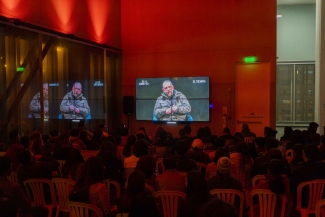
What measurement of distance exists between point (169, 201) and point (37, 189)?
1.69 m

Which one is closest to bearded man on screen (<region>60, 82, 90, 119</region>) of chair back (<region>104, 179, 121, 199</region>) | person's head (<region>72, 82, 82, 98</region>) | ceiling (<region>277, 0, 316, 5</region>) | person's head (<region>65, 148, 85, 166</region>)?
person's head (<region>72, 82, 82, 98</region>)

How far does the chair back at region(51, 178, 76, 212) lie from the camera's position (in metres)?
4.11

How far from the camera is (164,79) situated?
11562 millimetres

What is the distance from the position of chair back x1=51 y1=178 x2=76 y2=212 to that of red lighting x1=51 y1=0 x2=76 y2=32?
5.80 m

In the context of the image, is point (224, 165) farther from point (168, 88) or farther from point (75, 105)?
point (168, 88)

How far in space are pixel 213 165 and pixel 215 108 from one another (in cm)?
675

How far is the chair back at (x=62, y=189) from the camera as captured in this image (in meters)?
4.11

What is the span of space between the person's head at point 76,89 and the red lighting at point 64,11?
1.55m

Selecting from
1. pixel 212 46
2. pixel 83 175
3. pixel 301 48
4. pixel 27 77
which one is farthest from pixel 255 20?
pixel 83 175

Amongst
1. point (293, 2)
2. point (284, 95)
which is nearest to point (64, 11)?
point (293, 2)

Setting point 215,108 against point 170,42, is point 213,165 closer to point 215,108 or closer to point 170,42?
point 215,108

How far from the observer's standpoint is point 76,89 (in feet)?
32.7

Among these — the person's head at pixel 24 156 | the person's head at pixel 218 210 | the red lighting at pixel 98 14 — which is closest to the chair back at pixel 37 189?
the person's head at pixel 24 156

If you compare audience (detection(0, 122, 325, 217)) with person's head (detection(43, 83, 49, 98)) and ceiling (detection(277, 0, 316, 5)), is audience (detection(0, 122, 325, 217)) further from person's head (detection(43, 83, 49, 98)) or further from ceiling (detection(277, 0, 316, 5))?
ceiling (detection(277, 0, 316, 5))
